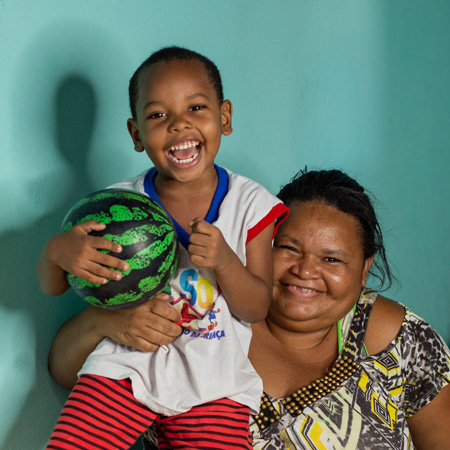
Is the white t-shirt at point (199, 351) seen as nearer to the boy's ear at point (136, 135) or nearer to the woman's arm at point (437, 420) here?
the boy's ear at point (136, 135)

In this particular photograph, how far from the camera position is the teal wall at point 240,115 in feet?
5.05

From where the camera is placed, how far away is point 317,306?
6.43 ft

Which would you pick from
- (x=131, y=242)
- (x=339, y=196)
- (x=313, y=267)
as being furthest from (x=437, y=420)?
(x=131, y=242)

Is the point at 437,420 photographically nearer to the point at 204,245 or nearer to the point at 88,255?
the point at 204,245

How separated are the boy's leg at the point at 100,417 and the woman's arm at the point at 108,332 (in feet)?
0.37

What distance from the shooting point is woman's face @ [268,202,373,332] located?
1.95m

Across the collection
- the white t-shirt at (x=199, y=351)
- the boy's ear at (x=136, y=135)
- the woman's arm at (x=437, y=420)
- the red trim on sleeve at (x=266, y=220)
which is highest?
the boy's ear at (x=136, y=135)

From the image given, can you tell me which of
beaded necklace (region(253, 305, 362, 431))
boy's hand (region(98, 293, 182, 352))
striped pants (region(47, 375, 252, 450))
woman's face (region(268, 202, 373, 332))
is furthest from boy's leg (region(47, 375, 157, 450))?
woman's face (region(268, 202, 373, 332))

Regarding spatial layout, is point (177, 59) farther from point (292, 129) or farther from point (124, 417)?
point (292, 129)

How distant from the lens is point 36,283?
1.60m

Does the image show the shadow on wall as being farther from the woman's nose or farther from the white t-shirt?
the woman's nose

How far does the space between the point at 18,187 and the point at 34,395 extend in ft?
1.82

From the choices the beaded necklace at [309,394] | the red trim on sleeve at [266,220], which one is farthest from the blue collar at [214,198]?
the beaded necklace at [309,394]

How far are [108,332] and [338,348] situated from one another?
2.91 ft
